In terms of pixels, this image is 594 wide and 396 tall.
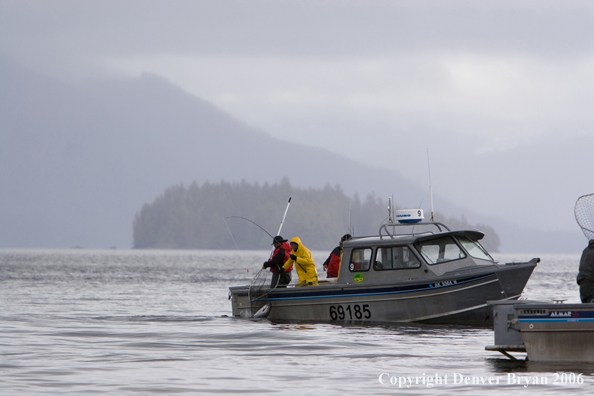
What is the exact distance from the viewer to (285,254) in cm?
1975

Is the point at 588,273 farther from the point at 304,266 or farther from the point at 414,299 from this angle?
the point at 304,266

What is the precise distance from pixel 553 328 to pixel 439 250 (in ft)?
24.6

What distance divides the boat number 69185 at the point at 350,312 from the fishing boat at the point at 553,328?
6.77 metres

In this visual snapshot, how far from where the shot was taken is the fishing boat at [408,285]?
17.6 m

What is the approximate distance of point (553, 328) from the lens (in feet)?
37.3

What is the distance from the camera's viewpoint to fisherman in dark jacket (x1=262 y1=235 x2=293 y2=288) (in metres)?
19.7

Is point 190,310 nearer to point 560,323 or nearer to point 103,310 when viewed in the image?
point 103,310

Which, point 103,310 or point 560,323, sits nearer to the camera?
point 560,323

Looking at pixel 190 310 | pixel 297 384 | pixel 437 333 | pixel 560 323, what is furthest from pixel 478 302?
pixel 190 310

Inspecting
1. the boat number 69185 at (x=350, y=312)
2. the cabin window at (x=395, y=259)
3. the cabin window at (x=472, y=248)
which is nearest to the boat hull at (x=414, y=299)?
the boat number 69185 at (x=350, y=312)

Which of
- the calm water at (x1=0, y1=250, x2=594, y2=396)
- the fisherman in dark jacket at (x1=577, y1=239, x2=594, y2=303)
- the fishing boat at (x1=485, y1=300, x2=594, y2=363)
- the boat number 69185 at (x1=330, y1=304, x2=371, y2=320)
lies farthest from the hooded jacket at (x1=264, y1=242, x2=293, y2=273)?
the fisherman in dark jacket at (x1=577, y1=239, x2=594, y2=303)

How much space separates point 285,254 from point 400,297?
3.18 metres

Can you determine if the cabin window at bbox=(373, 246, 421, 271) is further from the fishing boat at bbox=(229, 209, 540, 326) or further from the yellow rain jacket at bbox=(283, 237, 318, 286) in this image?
the yellow rain jacket at bbox=(283, 237, 318, 286)

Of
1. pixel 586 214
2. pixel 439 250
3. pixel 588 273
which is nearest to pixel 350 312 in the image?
pixel 439 250
